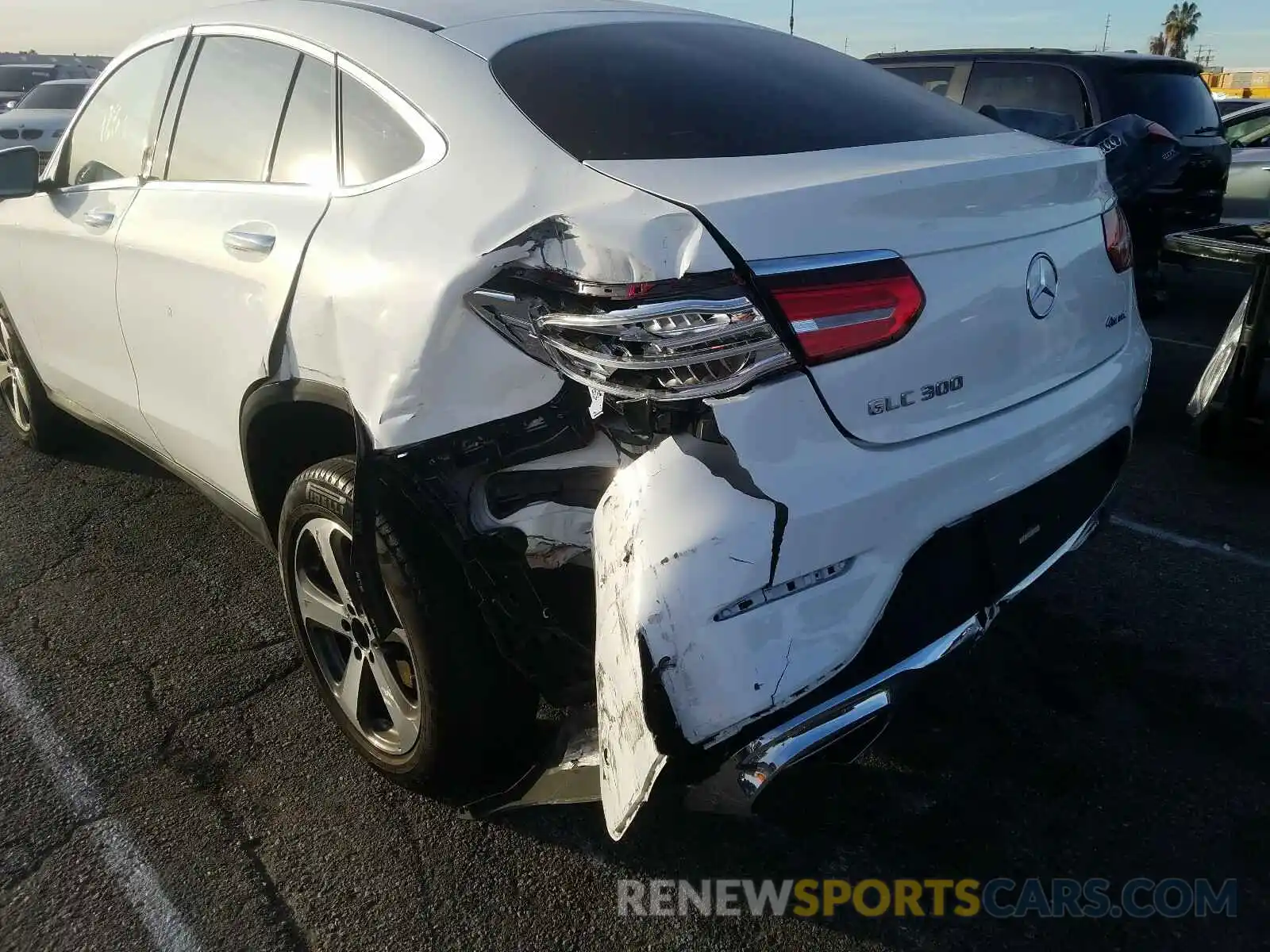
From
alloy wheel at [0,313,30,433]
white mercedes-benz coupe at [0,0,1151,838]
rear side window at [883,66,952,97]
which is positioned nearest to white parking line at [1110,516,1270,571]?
white mercedes-benz coupe at [0,0,1151,838]

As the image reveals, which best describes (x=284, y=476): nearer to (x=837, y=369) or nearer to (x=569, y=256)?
(x=569, y=256)

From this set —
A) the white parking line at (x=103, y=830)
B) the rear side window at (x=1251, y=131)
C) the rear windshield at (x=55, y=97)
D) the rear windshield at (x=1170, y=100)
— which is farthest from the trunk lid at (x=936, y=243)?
the rear windshield at (x=55, y=97)

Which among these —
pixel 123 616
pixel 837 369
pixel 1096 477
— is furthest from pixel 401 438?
pixel 123 616

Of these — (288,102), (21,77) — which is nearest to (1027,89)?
(288,102)

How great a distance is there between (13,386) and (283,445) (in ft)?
9.42

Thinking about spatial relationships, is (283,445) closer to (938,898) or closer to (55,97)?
(938,898)

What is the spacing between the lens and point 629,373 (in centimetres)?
173

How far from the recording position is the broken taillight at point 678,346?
1680 mm

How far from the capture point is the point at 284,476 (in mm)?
2748

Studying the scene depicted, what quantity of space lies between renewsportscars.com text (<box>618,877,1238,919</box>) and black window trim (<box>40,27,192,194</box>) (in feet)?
8.88

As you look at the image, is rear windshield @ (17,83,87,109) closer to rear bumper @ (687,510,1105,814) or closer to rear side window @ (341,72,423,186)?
rear side window @ (341,72,423,186)

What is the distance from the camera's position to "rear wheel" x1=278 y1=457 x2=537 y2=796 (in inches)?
82.6

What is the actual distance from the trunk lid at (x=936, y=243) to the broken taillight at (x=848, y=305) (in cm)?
2

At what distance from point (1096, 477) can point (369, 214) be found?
1776 millimetres
